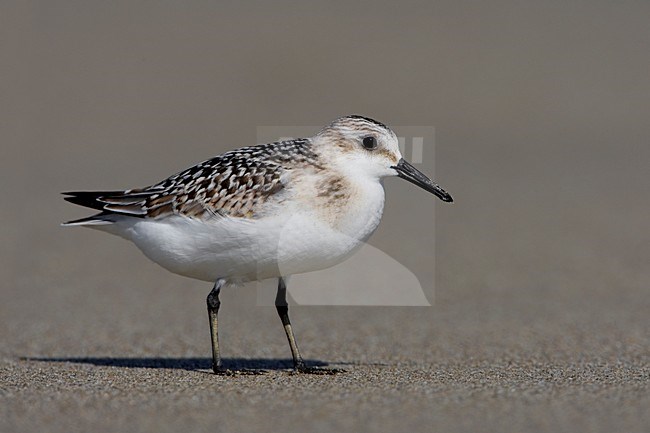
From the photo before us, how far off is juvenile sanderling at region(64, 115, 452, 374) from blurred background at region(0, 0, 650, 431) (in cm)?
103

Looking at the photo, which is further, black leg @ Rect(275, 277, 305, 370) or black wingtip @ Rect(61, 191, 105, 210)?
black wingtip @ Rect(61, 191, 105, 210)

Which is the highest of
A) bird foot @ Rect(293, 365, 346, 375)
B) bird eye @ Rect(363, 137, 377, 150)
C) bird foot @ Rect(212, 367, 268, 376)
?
bird eye @ Rect(363, 137, 377, 150)

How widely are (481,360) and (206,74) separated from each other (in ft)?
49.1

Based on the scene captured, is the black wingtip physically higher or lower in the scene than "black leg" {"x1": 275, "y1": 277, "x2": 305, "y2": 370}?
higher

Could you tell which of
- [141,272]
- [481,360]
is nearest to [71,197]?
[481,360]

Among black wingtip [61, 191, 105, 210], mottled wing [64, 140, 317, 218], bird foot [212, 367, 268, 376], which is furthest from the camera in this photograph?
black wingtip [61, 191, 105, 210]

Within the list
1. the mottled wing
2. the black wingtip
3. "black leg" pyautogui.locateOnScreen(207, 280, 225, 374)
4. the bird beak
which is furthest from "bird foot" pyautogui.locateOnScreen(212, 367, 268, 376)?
the bird beak

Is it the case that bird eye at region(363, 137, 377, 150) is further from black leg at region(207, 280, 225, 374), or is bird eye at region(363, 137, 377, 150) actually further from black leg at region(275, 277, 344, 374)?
black leg at region(207, 280, 225, 374)

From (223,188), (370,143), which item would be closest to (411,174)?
(370,143)

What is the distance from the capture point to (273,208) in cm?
648

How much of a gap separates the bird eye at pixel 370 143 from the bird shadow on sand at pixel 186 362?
5.34ft

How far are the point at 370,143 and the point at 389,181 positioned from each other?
1.68m

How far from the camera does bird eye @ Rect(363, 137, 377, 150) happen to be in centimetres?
675

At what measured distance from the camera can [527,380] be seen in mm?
6602
